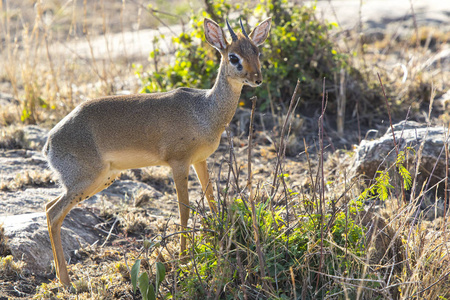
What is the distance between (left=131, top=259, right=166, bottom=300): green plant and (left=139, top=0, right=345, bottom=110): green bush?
472 cm

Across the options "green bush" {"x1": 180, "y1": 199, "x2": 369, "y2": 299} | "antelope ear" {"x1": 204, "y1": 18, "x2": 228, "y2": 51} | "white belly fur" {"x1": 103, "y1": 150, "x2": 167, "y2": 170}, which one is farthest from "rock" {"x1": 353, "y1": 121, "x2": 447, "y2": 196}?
"white belly fur" {"x1": 103, "y1": 150, "x2": 167, "y2": 170}

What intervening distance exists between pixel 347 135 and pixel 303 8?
2.16 metres

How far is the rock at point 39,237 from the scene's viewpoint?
485 cm

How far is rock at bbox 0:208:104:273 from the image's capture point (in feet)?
15.9

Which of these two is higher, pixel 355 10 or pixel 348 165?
pixel 355 10

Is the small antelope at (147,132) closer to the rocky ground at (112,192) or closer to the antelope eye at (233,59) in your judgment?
the antelope eye at (233,59)

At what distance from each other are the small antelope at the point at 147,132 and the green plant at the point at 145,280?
3.87 feet

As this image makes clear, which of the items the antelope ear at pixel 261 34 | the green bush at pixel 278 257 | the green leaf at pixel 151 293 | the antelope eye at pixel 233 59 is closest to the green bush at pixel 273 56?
the antelope ear at pixel 261 34

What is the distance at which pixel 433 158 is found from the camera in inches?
229

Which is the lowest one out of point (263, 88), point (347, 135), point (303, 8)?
point (347, 135)

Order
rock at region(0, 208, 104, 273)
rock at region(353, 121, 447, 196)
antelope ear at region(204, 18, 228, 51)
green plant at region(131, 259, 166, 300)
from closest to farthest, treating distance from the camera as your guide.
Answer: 1. green plant at region(131, 259, 166, 300)
2. rock at region(0, 208, 104, 273)
3. antelope ear at region(204, 18, 228, 51)
4. rock at region(353, 121, 447, 196)

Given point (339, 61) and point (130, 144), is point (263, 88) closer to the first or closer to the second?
point (339, 61)

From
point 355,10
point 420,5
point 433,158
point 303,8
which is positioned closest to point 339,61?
point 303,8

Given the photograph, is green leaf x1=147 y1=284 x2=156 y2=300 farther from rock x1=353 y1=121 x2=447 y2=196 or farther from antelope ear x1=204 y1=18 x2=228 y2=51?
rock x1=353 y1=121 x2=447 y2=196
